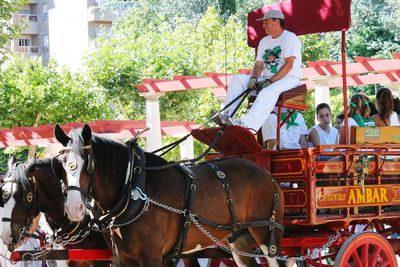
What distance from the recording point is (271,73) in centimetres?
932

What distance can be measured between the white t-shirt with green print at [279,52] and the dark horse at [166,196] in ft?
4.24

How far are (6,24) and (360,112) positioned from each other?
8633mm

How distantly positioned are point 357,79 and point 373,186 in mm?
9205

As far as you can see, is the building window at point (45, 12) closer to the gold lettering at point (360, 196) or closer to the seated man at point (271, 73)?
the seated man at point (271, 73)

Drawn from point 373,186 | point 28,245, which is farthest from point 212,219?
point 28,245

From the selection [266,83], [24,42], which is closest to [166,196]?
[266,83]

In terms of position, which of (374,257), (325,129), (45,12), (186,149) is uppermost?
(45,12)

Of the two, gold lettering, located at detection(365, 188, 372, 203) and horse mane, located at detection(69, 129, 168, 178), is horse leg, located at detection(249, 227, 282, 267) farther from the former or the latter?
horse mane, located at detection(69, 129, 168, 178)

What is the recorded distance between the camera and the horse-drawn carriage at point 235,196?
24.2ft

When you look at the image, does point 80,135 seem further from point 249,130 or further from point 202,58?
point 202,58

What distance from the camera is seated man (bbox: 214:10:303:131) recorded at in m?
8.67

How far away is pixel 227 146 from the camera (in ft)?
29.2

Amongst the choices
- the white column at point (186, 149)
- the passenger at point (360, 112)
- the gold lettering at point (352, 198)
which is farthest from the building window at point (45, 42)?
the gold lettering at point (352, 198)

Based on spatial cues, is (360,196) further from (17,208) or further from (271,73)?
(17,208)
